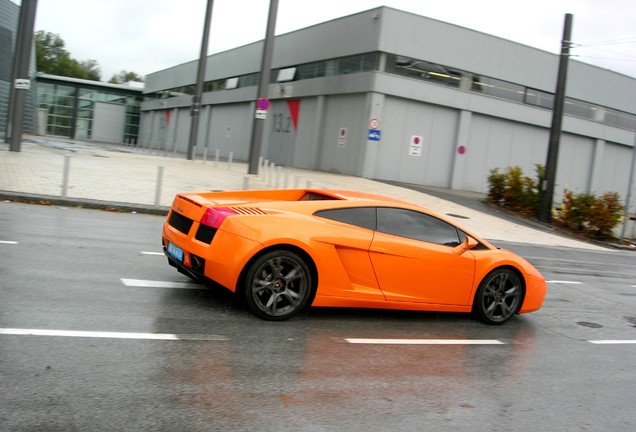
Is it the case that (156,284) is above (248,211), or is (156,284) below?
below

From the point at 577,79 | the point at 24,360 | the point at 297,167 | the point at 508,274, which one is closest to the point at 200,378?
the point at 24,360

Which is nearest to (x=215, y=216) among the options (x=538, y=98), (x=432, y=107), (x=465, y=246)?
(x=465, y=246)

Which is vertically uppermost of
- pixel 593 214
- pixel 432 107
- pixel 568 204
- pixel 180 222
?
pixel 432 107

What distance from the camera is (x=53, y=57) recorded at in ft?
453

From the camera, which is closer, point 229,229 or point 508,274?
point 229,229

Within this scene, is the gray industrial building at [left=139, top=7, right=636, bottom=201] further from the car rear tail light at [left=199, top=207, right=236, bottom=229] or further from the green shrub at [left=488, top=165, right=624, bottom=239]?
the car rear tail light at [left=199, top=207, right=236, bottom=229]

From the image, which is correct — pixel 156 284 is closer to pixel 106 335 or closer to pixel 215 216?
pixel 215 216

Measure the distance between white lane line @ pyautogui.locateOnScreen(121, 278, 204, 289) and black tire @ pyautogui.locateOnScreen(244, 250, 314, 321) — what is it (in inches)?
53.7

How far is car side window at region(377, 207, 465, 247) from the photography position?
673 centimetres

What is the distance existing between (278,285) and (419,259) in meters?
1.61

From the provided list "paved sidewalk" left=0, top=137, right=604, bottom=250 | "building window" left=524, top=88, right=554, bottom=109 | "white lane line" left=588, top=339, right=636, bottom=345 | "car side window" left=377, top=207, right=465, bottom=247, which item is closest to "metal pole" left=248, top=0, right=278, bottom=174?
"paved sidewalk" left=0, top=137, right=604, bottom=250

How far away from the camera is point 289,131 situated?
125ft

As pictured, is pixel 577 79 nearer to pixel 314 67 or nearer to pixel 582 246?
pixel 314 67

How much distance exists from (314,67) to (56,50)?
4814 inches
